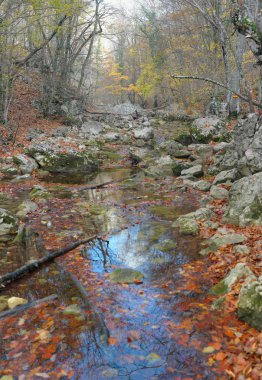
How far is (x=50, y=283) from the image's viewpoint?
510cm

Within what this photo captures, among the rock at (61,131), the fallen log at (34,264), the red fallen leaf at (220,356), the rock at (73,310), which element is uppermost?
the rock at (61,131)

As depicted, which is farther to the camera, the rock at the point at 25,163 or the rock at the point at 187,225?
the rock at the point at 25,163

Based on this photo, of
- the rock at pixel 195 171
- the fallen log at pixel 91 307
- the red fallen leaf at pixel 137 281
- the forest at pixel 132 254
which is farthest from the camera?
the rock at pixel 195 171

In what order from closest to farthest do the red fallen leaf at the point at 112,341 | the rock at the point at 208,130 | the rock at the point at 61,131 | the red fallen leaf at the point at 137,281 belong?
the red fallen leaf at the point at 112,341 → the red fallen leaf at the point at 137,281 → the rock at the point at 208,130 → the rock at the point at 61,131

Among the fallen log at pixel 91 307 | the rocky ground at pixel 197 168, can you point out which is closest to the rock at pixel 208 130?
the rocky ground at pixel 197 168

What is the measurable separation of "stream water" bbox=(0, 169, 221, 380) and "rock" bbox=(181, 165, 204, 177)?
15.4 feet

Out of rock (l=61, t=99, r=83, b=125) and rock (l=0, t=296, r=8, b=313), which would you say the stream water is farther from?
rock (l=61, t=99, r=83, b=125)

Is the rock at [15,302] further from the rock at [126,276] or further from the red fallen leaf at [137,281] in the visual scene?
the red fallen leaf at [137,281]

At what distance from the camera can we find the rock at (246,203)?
6.62 m

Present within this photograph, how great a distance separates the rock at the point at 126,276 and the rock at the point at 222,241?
1391 millimetres

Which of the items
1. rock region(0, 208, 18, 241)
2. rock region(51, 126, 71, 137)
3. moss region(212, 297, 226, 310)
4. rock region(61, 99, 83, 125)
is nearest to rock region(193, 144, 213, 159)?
rock region(51, 126, 71, 137)

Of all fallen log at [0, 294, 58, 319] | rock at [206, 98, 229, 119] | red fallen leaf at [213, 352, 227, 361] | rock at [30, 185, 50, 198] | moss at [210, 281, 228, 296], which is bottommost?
red fallen leaf at [213, 352, 227, 361]

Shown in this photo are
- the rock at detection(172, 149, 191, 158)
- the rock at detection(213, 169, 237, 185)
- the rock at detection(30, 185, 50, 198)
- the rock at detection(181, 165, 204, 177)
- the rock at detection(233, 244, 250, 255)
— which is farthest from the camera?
the rock at detection(172, 149, 191, 158)

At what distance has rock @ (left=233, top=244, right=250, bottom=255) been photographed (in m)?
5.47
